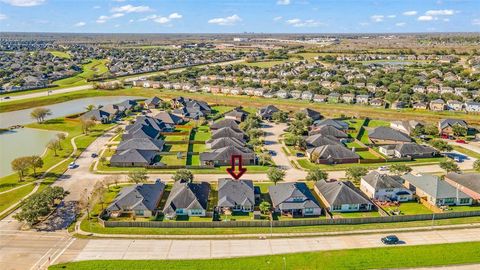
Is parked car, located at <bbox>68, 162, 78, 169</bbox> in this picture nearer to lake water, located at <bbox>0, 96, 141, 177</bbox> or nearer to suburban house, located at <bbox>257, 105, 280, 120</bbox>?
lake water, located at <bbox>0, 96, 141, 177</bbox>

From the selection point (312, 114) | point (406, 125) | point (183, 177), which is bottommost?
point (183, 177)

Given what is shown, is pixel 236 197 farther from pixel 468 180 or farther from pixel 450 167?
pixel 450 167

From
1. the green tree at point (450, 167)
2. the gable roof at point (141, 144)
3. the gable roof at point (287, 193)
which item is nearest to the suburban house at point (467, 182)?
the green tree at point (450, 167)

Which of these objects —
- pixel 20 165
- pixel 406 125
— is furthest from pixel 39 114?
pixel 406 125

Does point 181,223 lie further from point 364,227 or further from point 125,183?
point 364,227

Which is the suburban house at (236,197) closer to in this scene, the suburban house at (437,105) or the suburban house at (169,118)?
the suburban house at (169,118)

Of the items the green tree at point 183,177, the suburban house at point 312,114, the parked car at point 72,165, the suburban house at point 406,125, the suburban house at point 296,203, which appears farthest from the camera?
the suburban house at point 312,114
